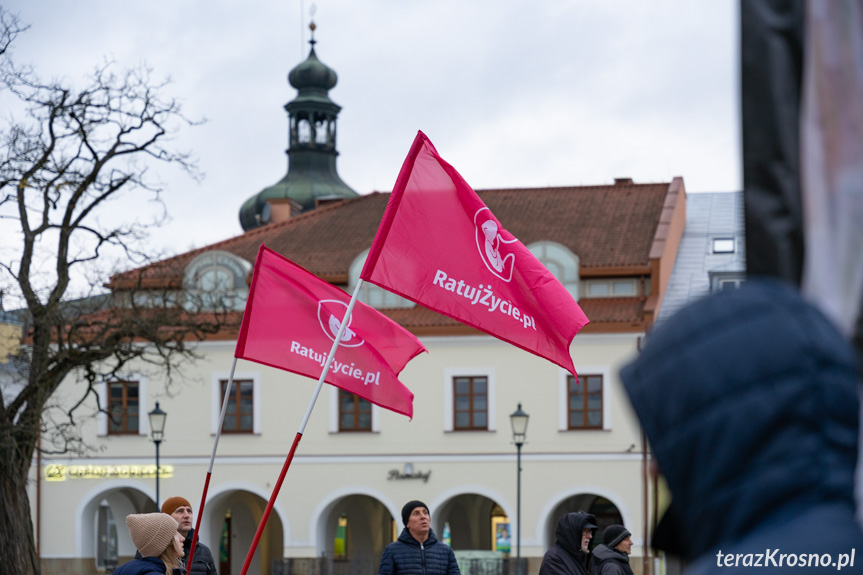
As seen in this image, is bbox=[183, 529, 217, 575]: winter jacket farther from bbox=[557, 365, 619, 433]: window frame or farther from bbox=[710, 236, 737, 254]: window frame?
bbox=[710, 236, 737, 254]: window frame

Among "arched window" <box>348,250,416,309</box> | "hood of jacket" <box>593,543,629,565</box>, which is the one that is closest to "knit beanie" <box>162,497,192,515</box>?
"hood of jacket" <box>593,543,629,565</box>

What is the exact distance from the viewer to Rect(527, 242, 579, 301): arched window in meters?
34.8

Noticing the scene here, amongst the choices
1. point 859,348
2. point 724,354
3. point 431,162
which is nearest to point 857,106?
point 859,348

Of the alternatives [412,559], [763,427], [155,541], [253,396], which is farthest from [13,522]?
[763,427]

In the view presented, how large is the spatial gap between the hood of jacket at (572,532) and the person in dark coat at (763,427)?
24.1 feet

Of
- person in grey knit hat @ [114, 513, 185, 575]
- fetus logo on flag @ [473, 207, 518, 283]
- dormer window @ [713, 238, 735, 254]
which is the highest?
dormer window @ [713, 238, 735, 254]

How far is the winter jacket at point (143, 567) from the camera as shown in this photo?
6.06 m

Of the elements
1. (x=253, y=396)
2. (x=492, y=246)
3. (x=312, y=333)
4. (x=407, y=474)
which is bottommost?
(x=407, y=474)

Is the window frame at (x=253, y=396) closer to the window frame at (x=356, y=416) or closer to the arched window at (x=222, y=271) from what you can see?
the arched window at (x=222, y=271)

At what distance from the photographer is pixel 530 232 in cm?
3691

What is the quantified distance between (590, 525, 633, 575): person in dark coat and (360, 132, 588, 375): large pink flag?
53.1 inches

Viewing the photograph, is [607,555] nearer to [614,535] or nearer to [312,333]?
[614,535]

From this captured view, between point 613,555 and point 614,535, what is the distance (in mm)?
499


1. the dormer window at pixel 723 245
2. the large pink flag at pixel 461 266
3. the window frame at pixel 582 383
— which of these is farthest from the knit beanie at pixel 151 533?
the dormer window at pixel 723 245
